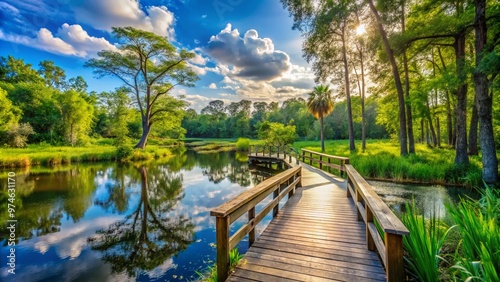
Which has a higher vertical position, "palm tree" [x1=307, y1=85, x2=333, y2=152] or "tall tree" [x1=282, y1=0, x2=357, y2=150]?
"tall tree" [x1=282, y1=0, x2=357, y2=150]

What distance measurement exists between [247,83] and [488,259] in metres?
32.4

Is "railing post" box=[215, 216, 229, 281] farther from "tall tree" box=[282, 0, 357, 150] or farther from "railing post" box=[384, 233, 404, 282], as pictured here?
"tall tree" box=[282, 0, 357, 150]

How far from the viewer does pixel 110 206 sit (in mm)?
8742

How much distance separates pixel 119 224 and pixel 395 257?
767 cm

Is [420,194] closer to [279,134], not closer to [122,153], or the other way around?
[279,134]

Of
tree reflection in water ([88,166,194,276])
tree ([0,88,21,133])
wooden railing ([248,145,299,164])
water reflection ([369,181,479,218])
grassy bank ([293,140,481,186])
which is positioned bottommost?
tree reflection in water ([88,166,194,276])

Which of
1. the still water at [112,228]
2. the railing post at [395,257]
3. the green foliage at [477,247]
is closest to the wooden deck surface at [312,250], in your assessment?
the railing post at [395,257]

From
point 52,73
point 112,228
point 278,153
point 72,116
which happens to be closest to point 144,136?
point 72,116

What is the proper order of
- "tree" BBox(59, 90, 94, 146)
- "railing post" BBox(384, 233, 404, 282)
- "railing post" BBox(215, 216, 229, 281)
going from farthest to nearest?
"tree" BBox(59, 90, 94, 146) < "railing post" BBox(215, 216, 229, 281) < "railing post" BBox(384, 233, 404, 282)

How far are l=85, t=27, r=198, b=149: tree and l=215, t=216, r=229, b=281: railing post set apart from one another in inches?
939

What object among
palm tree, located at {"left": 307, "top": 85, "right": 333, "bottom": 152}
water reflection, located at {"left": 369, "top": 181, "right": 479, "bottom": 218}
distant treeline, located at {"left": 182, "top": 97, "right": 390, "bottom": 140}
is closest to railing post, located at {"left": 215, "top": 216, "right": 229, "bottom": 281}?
water reflection, located at {"left": 369, "top": 181, "right": 479, "bottom": 218}

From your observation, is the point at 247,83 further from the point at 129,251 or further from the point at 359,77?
the point at 129,251

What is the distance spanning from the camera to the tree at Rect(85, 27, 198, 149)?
22000mm

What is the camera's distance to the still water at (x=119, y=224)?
4695 mm
